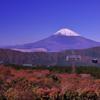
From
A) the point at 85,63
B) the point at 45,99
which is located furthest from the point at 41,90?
the point at 85,63

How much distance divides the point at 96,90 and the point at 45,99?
1617 millimetres

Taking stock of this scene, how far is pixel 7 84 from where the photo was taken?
13.2 meters

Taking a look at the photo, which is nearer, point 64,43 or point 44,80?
point 44,80

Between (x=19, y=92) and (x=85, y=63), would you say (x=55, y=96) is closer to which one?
(x=19, y=92)

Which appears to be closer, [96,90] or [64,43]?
[96,90]

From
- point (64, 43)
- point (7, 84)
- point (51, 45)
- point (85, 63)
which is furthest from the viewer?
point (64, 43)

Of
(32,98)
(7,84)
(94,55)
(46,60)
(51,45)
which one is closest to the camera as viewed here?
(32,98)

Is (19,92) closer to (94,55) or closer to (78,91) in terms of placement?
(78,91)

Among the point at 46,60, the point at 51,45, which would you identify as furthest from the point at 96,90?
the point at 51,45

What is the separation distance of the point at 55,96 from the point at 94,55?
4370 centimetres

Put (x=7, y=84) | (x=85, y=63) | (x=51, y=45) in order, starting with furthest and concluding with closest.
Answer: (x=51, y=45)
(x=85, y=63)
(x=7, y=84)

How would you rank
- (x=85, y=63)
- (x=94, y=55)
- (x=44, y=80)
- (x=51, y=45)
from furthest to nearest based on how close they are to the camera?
(x=51, y=45)
(x=94, y=55)
(x=85, y=63)
(x=44, y=80)

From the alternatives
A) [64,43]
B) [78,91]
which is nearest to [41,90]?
[78,91]

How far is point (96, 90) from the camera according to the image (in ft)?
39.3
